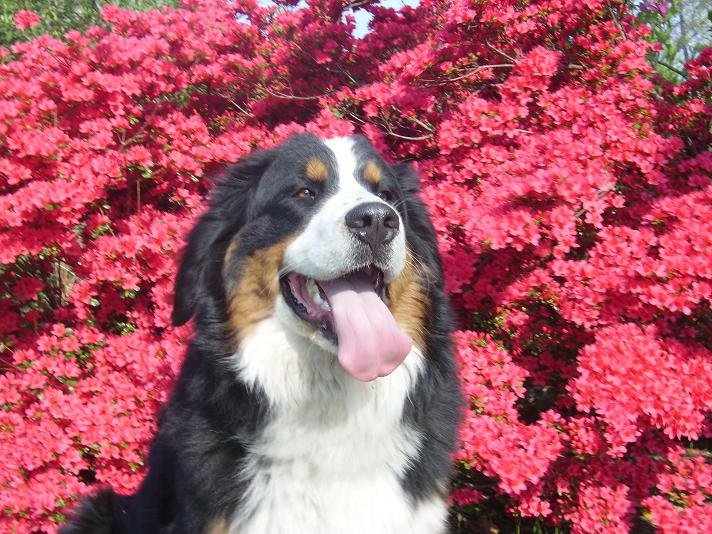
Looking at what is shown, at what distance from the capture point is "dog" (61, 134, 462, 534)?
199 centimetres

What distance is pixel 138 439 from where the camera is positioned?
2.94 meters

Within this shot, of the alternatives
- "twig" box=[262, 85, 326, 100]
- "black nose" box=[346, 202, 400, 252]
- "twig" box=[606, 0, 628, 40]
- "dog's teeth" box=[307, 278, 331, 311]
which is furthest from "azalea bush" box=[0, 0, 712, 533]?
"dog's teeth" box=[307, 278, 331, 311]

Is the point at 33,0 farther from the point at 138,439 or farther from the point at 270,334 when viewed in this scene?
the point at 270,334

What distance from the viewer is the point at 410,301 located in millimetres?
2260

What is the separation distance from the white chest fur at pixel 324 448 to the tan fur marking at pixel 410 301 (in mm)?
99

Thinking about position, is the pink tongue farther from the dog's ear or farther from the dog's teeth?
the dog's ear

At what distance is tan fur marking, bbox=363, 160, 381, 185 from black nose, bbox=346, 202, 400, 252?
0.38 meters

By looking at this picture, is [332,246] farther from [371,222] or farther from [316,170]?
[316,170]

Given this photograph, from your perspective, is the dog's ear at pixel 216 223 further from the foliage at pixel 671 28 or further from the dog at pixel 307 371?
the foliage at pixel 671 28

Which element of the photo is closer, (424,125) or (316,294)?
(316,294)

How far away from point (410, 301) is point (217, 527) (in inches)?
41.4

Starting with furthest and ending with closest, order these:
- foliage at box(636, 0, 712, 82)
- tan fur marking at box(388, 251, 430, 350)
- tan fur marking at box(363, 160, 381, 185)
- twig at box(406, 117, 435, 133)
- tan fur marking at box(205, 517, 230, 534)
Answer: foliage at box(636, 0, 712, 82) < twig at box(406, 117, 435, 133) < tan fur marking at box(363, 160, 381, 185) < tan fur marking at box(388, 251, 430, 350) < tan fur marking at box(205, 517, 230, 534)

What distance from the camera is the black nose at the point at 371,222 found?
1.96 m

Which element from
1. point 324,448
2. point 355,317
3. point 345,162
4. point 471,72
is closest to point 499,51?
point 471,72
